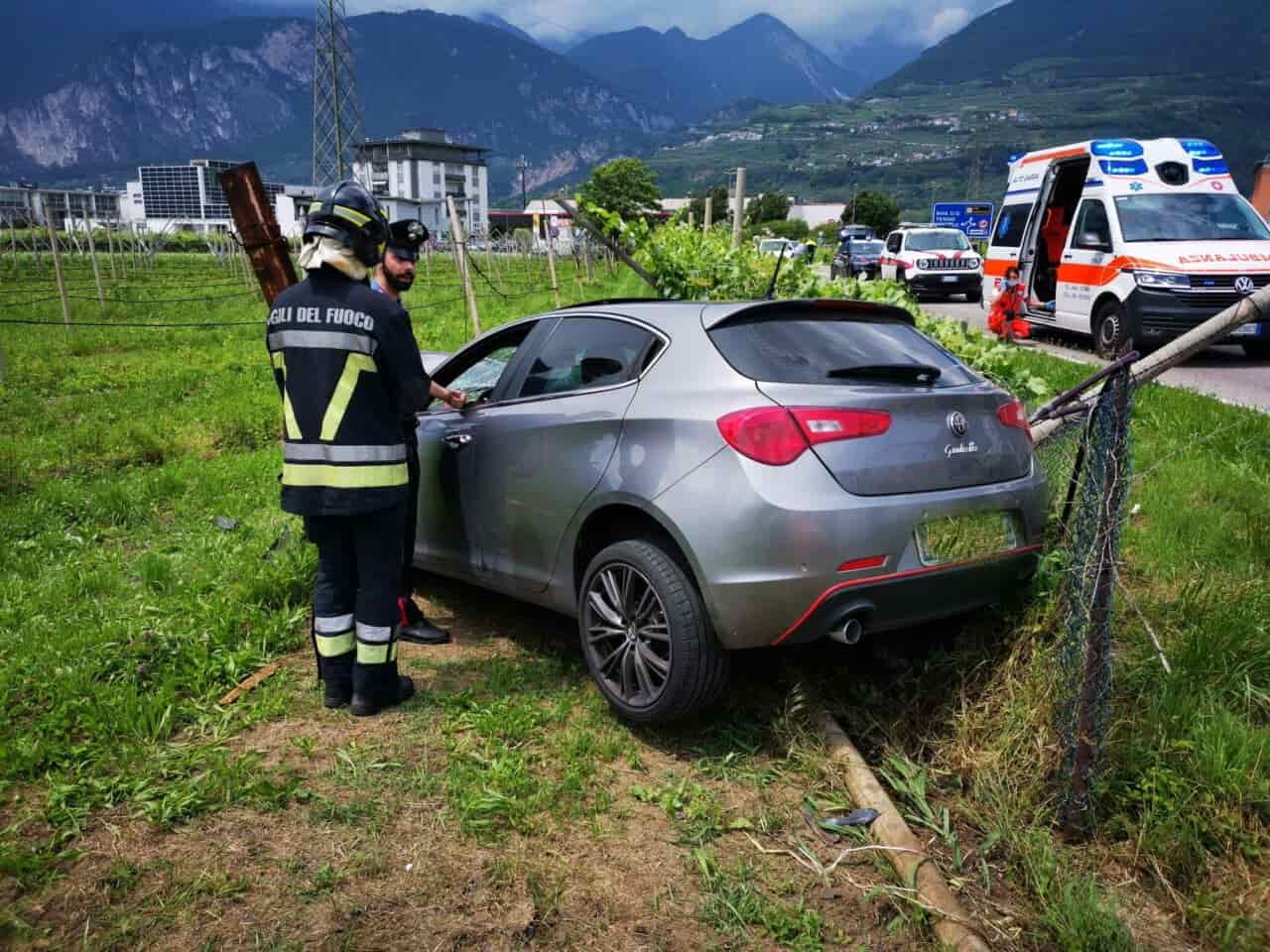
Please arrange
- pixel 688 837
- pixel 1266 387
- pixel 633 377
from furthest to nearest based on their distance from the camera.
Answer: pixel 1266 387, pixel 633 377, pixel 688 837

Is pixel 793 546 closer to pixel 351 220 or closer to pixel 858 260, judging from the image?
pixel 351 220

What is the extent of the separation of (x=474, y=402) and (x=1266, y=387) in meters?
8.38

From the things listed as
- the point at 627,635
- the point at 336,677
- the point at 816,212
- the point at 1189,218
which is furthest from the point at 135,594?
the point at 816,212

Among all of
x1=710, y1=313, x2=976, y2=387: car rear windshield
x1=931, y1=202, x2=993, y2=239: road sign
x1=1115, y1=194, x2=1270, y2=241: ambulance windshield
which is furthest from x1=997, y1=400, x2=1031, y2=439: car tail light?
x1=931, y1=202, x2=993, y2=239: road sign

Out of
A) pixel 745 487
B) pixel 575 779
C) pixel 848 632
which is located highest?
pixel 745 487

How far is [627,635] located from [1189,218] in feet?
36.9

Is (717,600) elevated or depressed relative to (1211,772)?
elevated

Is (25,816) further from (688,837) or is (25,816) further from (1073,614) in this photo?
(1073,614)

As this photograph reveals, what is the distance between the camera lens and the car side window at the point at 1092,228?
38.9 ft

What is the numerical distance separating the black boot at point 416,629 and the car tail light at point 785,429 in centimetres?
209

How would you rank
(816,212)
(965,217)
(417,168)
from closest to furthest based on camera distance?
(965,217)
(816,212)
(417,168)

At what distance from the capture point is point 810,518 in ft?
9.98

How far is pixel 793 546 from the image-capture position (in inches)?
120

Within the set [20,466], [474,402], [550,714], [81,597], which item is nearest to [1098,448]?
[550,714]
